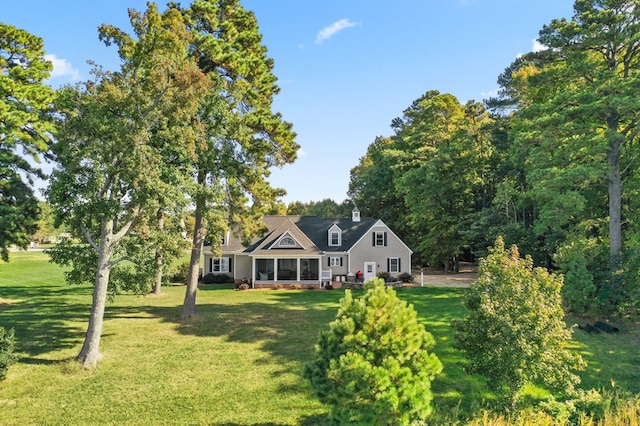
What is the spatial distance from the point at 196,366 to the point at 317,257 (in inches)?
744

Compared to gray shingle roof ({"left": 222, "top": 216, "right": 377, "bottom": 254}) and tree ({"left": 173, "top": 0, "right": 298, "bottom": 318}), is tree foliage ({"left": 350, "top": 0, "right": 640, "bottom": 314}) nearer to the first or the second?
gray shingle roof ({"left": 222, "top": 216, "right": 377, "bottom": 254})

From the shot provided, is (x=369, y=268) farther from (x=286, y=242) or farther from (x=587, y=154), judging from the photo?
(x=587, y=154)

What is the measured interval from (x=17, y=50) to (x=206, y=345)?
56.9ft

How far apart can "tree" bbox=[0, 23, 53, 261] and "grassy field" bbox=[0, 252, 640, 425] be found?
4.64m

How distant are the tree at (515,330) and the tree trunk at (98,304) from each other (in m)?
10.9

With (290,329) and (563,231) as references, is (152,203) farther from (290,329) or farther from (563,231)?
(563,231)

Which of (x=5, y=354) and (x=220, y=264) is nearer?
(x=5, y=354)

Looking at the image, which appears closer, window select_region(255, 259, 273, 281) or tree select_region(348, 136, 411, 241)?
window select_region(255, 259, 273, 281)

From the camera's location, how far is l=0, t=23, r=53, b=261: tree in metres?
17.8

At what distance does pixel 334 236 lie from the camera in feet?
110

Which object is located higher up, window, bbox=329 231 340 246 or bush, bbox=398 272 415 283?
window, bbox=329 231 340 246

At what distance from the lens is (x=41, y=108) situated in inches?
728

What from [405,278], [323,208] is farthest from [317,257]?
[323,208]

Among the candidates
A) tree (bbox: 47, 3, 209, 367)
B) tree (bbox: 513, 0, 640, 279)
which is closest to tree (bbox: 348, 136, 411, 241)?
tree (bbox: 513, 0, 640, 279)
